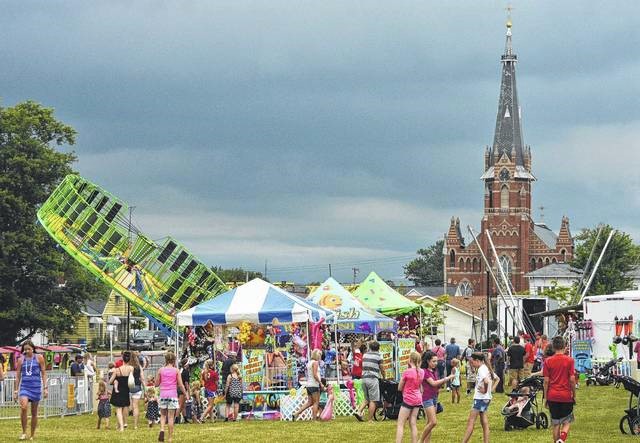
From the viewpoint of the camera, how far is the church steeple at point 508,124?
160 metres

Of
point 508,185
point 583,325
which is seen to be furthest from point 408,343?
point 508,185

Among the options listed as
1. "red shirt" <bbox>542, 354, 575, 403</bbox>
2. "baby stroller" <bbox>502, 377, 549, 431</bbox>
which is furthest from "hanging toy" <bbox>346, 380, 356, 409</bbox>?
"red shirt" <bbox>542, 354, 575, 403</bbox>

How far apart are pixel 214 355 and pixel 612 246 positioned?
7607 centimetres

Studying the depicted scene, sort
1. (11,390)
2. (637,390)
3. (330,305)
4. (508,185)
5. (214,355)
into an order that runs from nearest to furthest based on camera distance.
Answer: (637,390), (214,355), (11,390), (330,305), (508,185)

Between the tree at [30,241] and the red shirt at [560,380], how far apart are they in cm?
4008

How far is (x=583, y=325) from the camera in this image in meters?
38.2

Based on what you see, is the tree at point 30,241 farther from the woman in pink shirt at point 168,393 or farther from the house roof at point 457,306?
the house roof at point 457,306

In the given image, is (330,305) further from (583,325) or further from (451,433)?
(451,433)

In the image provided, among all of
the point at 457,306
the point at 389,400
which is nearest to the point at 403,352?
the point at 389,400

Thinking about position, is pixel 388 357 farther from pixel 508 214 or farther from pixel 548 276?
pixel 508 214

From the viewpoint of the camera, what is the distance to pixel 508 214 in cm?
16088

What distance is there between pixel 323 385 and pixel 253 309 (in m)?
2.36

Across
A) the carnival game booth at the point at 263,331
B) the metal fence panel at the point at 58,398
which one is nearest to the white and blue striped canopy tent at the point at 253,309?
the carnival game booth at the point at 263,331

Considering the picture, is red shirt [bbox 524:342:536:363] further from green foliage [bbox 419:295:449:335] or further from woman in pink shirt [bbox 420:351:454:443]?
green foliage [bbox 419:295:449:335]
